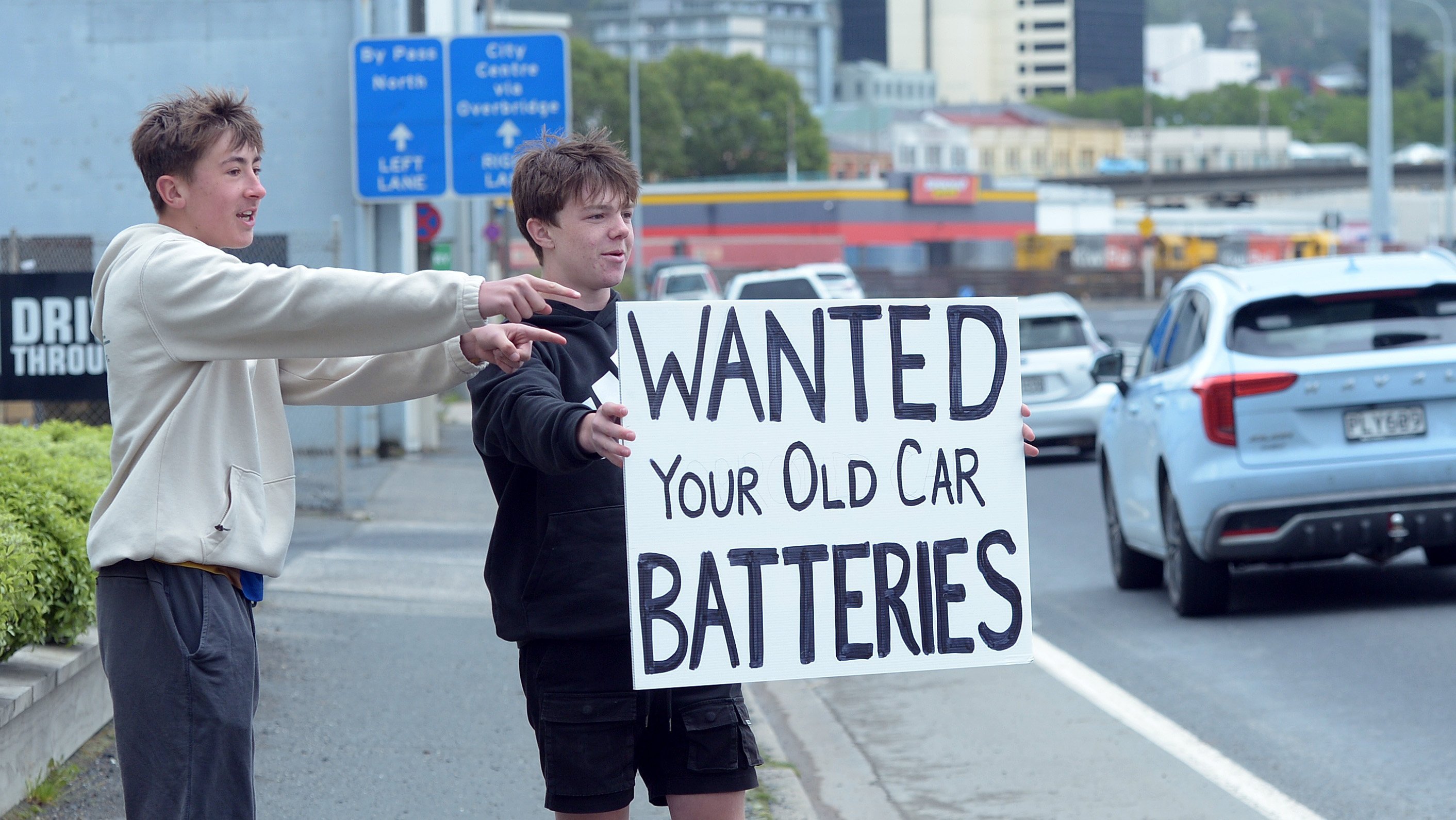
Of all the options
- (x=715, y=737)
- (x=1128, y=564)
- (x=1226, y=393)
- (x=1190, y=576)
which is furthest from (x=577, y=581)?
(x=1128, y=564)

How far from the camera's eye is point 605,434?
10.2 ft

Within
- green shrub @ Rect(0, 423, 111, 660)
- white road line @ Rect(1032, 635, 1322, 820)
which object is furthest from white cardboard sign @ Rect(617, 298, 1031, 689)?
green shrub @ Rect(0, 423, 111, 660)

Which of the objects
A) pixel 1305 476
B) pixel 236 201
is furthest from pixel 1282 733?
pixel 236 201

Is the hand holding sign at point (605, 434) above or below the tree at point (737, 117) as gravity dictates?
below

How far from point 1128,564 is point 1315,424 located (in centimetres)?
200

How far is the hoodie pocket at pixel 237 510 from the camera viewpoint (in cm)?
317

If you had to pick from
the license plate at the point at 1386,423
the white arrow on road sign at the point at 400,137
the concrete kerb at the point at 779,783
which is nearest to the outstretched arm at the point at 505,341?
the concrete kerb at the point at 779,783

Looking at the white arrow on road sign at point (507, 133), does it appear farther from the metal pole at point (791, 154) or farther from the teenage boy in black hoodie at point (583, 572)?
the metal pole at point (791, 154)

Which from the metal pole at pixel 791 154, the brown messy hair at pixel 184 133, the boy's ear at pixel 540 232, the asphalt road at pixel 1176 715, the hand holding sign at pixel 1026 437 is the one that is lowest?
the asphalt road at pixel 1176 715

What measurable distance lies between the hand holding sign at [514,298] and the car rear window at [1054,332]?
50.1 feet

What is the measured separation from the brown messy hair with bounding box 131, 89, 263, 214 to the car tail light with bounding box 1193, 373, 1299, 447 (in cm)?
600

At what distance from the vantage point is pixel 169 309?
3072 millimetres

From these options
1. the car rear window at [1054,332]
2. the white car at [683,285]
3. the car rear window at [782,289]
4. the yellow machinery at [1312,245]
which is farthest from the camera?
the yellow machinery at [1312,245]

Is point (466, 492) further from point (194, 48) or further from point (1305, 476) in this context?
point (1305, 476)
